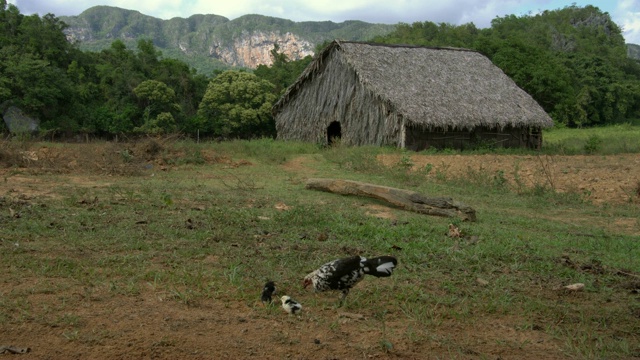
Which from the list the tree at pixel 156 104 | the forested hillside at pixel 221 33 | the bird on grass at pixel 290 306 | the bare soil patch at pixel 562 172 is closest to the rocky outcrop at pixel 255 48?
the forested hillside at pixel 221 33

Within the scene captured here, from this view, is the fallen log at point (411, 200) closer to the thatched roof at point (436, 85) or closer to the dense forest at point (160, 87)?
the thatched roof at point (436, 85)

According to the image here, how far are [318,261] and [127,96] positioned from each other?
2564 cm

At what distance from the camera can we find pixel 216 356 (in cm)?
357

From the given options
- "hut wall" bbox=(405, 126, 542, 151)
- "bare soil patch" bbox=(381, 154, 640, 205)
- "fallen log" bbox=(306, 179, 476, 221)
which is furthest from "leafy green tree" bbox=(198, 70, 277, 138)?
"fallen log" bbox=(306, 179, 476, 221)

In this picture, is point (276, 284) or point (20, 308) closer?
point (20, 308)

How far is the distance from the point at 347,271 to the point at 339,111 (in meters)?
17.2

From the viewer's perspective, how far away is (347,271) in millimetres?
4332

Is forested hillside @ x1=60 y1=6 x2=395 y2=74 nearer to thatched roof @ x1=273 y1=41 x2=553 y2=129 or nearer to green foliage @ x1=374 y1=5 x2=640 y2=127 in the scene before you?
green foliage @ x1=374 y1=5 x2=640 y2=127

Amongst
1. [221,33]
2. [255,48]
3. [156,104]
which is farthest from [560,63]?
[221,33]

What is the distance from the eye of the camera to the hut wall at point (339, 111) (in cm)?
1967

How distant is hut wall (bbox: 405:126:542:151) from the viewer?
1947 cm

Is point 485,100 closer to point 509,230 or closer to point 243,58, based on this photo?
point 509,230

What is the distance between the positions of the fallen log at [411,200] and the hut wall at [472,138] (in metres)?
9.64

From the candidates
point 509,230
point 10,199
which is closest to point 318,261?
point 509,230
